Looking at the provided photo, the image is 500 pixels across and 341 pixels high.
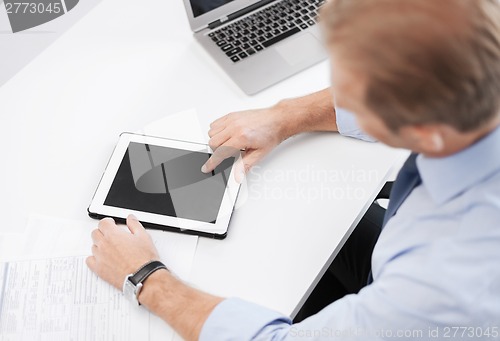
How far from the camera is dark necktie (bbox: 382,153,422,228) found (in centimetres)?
93

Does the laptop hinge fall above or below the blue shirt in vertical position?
above

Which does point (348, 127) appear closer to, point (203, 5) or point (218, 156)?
point (218, 156)

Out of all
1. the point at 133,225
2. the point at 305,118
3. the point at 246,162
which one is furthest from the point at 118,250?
the point at 305,118

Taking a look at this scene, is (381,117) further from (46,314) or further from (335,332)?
(46,314)

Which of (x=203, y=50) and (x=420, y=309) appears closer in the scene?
(x=420, y=309)

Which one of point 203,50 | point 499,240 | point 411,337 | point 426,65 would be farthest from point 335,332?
point 203,50

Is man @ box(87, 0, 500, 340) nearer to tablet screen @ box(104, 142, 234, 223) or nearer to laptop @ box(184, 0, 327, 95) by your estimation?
tablet screen @ box(104, 142, 234, 223)

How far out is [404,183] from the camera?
0.95 metres

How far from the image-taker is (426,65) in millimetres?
646

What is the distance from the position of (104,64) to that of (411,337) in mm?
869

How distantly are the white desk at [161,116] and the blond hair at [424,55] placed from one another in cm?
39

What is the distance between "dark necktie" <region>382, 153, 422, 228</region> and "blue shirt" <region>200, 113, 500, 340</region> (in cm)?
6

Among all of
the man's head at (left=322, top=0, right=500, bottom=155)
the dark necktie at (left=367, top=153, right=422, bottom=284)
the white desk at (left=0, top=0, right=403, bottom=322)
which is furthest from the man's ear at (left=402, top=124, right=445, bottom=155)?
the white desk at (left=0, top=0, right=403, bottom=322)

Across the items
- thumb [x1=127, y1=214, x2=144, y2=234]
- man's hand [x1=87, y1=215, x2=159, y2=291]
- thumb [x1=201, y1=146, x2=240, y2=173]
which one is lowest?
man's hand [x1=87, y1=215, x2=159, y2=291]
